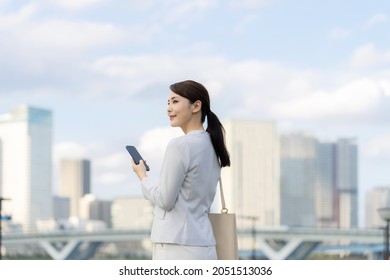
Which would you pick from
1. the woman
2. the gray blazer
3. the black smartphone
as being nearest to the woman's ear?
the woman

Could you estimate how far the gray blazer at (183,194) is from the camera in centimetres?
441

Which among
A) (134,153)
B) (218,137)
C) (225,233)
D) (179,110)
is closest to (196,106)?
(179,110)

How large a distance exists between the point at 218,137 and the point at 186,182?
317 mm

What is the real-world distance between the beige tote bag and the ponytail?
0.44 feet

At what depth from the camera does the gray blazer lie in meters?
4.41

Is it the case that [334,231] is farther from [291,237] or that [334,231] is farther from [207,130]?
[207,130]

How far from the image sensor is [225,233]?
4.65 m

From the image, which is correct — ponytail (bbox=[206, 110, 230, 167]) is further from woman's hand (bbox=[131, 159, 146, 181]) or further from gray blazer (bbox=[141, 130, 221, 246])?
woman's hand (bbox=[131, 159, 146, 181])

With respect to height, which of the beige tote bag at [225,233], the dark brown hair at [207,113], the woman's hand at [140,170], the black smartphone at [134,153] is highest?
the dark brown hair at [207,113]

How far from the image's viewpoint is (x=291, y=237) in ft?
325

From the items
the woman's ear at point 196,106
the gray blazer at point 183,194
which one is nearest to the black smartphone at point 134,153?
the gray blazer at point 183,194

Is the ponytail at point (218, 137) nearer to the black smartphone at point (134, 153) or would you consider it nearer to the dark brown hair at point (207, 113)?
the dark brown hair at point (207, 113)
